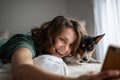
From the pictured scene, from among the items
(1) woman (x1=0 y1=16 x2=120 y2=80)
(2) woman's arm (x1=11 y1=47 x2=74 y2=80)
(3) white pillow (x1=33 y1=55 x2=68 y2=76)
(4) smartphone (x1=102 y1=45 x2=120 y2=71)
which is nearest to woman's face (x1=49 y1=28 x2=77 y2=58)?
(1) woman (x1=0 y1=16 x2=120 y2=80)

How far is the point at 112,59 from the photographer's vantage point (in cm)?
47

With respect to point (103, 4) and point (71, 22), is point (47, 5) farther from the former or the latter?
point (71, 22)

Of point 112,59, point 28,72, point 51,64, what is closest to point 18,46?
point 51,64

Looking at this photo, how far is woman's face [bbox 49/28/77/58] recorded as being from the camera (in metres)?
0.94

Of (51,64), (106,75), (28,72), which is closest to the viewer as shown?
(106,75)

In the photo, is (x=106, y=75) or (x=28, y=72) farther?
(x=28, y=72)

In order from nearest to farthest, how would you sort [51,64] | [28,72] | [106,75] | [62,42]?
[106,75], [28,72], [51,64], [62,42]

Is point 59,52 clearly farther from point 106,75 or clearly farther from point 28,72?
point 106,75

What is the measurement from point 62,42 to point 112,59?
48cm

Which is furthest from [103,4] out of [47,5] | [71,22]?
[71,22]

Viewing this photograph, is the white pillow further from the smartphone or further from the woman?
the smartphone

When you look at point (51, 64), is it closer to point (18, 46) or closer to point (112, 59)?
point (18, 46)

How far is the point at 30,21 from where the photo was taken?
11.5 ft

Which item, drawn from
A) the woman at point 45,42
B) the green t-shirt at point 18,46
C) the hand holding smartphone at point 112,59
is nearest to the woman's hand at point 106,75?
the hand holding smartphone at point 112,59
